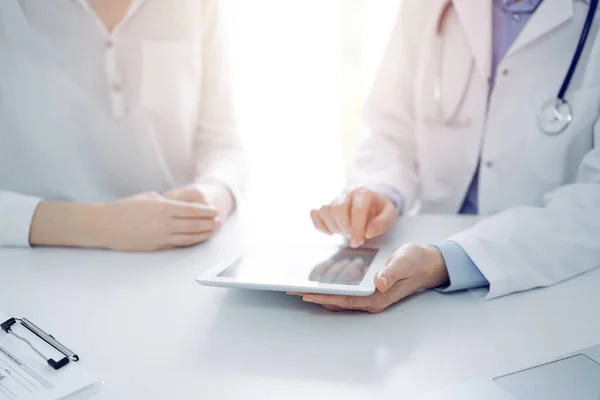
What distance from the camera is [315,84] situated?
167cm

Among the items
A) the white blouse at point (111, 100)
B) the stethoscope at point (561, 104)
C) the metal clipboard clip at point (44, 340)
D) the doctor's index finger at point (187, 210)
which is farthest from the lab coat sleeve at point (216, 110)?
the metal clipboard clip at point (44, 340)

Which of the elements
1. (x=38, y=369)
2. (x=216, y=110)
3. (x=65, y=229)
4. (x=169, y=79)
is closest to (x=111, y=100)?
(x=169, y=79)

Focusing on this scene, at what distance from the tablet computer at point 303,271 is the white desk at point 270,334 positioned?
3 centimetres

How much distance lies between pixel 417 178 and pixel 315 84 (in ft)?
1.90

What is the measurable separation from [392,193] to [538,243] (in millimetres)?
322

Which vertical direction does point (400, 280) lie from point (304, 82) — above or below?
below

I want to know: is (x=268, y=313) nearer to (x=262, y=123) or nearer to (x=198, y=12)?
(x=198, y=12)

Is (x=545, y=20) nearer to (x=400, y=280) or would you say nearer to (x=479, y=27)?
(x=479, y=27)

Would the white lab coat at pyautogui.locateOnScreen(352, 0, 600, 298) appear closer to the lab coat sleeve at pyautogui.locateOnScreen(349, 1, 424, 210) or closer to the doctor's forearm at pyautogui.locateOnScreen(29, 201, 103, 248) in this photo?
the lab coat sleeve at pyautogui.locateOnScreen(349, 1, 424, 210)

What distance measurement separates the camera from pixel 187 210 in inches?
37.9

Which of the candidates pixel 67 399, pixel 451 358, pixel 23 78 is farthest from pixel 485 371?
pixel 23 78

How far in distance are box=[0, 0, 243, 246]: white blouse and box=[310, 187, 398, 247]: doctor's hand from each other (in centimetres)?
27

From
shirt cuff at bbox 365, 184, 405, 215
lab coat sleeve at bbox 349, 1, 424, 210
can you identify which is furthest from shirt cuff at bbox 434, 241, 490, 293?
lab coat sleeve at bbox 349, 1, 424, 210

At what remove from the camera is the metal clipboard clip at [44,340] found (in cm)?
58
